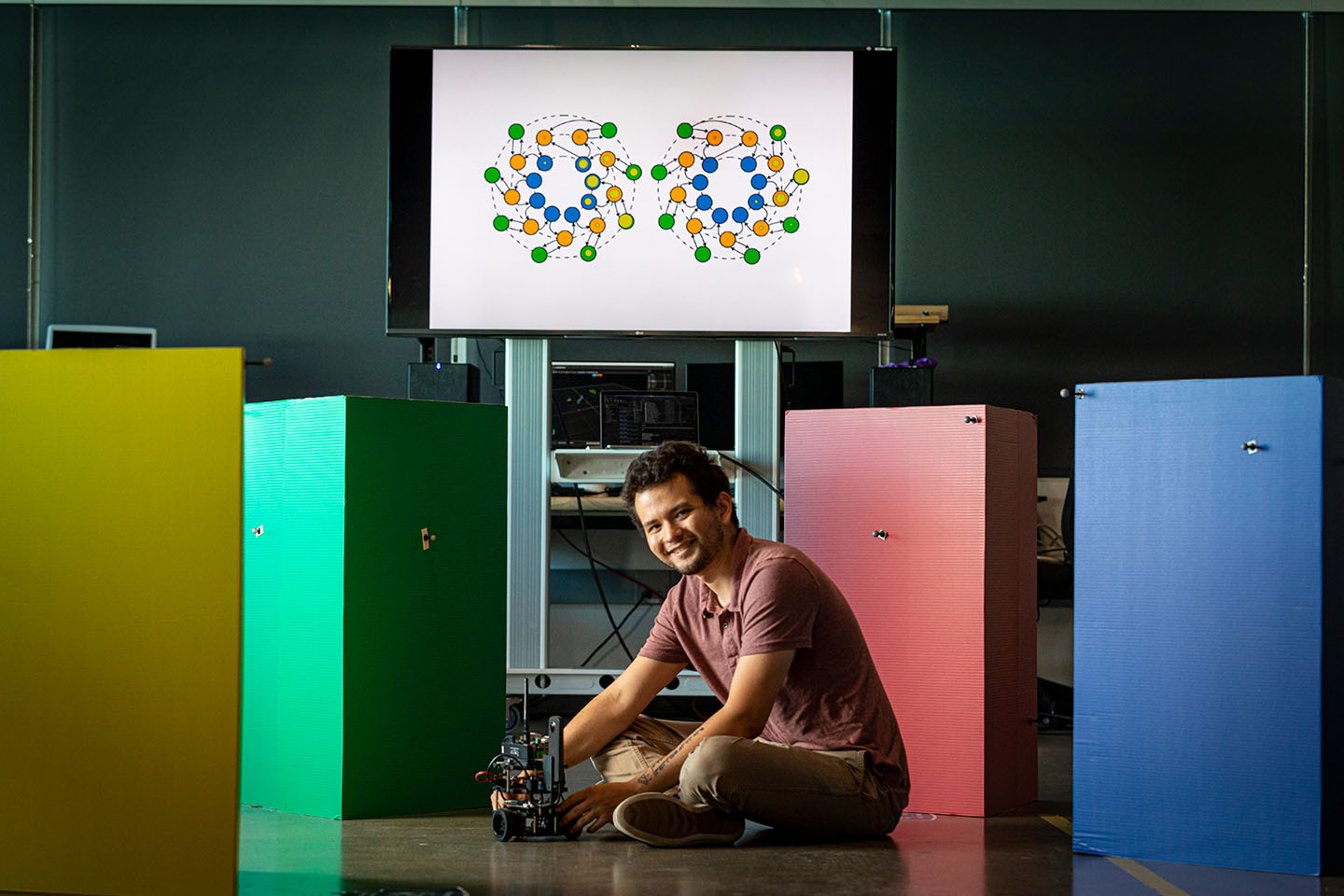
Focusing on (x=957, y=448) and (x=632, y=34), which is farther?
(x=632, y=34)

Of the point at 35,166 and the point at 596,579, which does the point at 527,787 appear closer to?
the point at 596,579

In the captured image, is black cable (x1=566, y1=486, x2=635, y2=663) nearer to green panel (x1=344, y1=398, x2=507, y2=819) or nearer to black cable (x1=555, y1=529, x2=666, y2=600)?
black cable (x1=555, y1=529, x2=666, y2=600)

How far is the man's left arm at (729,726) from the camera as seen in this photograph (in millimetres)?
2545

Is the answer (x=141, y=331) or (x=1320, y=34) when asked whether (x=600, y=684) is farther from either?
(x=1320, y=34)

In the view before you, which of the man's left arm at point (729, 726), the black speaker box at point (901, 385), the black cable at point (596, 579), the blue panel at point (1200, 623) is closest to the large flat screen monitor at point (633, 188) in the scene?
the black speaker box at point (901, 385)

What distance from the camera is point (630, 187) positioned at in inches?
164

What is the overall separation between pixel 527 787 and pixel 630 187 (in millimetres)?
2178

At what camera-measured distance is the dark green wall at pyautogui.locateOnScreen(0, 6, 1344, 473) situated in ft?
16.7

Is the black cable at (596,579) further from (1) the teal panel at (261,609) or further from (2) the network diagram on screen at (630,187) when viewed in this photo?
(1) the teal panel at (261,609)

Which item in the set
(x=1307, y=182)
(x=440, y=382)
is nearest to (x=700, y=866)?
(x=440, y=382)

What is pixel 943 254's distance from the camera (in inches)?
202

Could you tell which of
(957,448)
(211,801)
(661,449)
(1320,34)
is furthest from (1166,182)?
(211,801)

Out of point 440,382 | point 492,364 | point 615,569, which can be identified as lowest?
point 615,569

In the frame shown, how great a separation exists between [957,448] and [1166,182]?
102 inches
